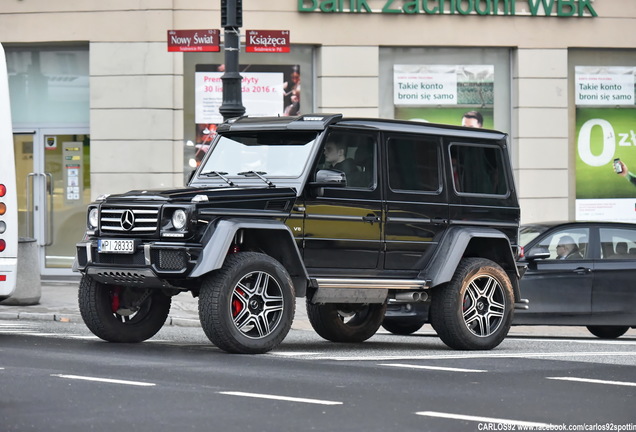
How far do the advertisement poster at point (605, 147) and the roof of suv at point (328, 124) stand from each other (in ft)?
36.3

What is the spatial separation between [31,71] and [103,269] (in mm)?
12295

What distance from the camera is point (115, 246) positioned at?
11.2 m

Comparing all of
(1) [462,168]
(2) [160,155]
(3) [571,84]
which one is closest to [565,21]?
(3) [571,84]

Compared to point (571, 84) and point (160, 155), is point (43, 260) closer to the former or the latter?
point (160, 155)

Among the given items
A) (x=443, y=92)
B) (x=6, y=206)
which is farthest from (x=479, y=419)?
(x=443, y=92)

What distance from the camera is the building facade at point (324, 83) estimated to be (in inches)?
871

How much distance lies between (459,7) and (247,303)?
13.0 m

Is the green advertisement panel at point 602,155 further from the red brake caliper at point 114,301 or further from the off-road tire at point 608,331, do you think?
the red brake caliper at point 114,301

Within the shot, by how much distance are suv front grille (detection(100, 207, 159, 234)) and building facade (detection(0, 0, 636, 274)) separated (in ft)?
35.0

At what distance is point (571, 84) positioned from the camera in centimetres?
2362

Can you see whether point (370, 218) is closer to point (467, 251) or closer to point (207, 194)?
point (467, 251)

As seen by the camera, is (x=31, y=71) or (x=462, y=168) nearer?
(x=462, y=168)

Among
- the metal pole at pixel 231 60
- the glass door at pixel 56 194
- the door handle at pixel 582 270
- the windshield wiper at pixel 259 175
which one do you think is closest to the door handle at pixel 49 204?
the glass door at pixel 56 194

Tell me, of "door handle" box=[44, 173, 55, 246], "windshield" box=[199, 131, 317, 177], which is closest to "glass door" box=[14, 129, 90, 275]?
"door handle" box=[44, 173, 55, 246]
